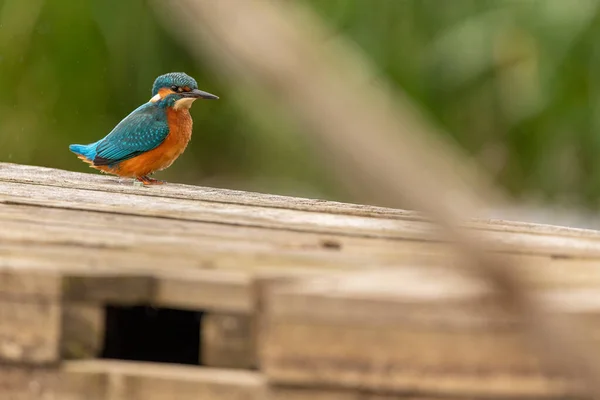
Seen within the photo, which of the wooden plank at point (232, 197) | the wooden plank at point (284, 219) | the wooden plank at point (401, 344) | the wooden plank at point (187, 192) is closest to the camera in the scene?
the wooden plank at point (401, 344)

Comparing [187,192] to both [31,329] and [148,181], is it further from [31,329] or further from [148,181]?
[31,329]

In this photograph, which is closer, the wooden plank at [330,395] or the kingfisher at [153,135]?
the wooden plank at [330,395]

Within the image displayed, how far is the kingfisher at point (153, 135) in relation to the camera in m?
3.08

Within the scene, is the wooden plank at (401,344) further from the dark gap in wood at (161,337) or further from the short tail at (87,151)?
the short tail at (87,151)

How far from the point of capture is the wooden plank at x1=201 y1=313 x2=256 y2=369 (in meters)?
1.23

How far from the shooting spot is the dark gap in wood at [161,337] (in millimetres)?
1398

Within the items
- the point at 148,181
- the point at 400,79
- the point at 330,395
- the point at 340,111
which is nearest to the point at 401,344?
the point at 330,395

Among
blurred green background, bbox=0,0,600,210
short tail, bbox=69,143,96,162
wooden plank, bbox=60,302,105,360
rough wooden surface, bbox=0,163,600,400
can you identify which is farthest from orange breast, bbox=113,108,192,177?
wooden plank, bbox=60,302,105,360

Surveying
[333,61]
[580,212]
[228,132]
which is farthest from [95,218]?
[580,212]

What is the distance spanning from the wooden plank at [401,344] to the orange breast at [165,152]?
1955mm

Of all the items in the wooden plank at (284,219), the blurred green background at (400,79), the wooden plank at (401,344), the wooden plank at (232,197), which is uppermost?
the blurred green background at (400,79)

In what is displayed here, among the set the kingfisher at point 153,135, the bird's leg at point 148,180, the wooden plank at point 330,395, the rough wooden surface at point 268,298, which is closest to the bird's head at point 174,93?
Answer: the kingfisher at point 153,135

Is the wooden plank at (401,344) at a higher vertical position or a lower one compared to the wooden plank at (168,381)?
higher

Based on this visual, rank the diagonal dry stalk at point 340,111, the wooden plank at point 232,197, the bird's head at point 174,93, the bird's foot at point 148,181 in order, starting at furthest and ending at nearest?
1. the bird's head at point 174,93
2. the bird's foot at point 148,181
3. the wooden plank at point 232,197
4. the diagonal dry stalk at point 340,111
